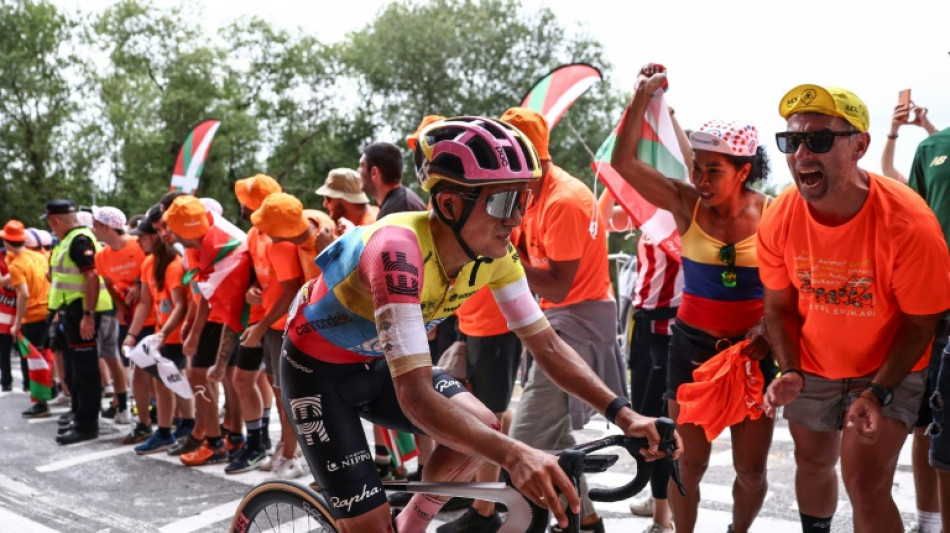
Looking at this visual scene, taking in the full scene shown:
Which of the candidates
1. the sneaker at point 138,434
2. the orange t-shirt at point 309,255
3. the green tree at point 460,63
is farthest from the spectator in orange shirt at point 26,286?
the green tree at point 460,63

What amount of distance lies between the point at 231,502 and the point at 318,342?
138 inches

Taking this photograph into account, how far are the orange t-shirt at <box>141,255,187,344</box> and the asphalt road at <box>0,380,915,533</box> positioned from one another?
3.80 ft

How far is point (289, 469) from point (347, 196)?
2.22m

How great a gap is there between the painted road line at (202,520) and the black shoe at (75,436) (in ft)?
9.98

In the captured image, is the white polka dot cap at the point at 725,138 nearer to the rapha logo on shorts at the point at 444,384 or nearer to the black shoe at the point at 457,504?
the rapha logo on shorts at the point at 444,384

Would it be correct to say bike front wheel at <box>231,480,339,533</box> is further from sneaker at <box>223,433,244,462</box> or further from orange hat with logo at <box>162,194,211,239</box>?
sneaker at <box>223,433,244,462</box>

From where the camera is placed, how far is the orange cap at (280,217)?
5.69 meters

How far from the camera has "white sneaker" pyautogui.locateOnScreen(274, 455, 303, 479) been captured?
646cm

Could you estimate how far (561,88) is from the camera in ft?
24.2

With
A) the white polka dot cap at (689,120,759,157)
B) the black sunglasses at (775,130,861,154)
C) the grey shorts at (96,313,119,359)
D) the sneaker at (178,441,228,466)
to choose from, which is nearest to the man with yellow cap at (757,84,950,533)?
the black sunglasses at (775,130,861,154)

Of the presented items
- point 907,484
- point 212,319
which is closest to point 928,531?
point 907,484

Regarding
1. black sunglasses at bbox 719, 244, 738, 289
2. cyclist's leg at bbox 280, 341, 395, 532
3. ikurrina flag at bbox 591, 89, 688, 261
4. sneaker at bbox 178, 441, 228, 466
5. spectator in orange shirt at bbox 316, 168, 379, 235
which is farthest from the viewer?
sneaker at bbox 178, 441, 228, 466

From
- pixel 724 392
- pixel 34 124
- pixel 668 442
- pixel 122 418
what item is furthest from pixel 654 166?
pixel 34 124

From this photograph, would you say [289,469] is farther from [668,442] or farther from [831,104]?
[831,104]
